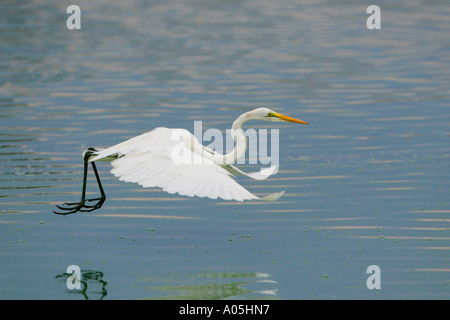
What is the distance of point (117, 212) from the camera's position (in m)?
11.6

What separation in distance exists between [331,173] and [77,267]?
4947 mm

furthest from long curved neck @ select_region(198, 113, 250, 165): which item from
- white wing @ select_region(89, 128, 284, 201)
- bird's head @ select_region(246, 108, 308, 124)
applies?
white wing @ select_region(89, 128, 284, 201)

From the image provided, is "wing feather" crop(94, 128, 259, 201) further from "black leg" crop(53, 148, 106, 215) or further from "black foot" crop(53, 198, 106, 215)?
"black foot" crop(53, 198, 106, 215)

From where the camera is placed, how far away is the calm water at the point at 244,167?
923 cm

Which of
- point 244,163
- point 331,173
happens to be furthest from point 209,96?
point 331,173

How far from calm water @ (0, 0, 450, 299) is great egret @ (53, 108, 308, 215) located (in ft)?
2.82

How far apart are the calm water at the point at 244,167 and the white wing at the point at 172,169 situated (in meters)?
0.94

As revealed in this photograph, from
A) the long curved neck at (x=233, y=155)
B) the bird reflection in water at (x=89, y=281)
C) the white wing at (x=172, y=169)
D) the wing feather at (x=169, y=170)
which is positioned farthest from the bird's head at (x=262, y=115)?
the bird reflection in water at (x=89, y=281)

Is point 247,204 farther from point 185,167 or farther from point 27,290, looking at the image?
point 27,290

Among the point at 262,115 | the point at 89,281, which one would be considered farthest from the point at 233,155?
the point at 89,281

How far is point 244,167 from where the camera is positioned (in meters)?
14.0

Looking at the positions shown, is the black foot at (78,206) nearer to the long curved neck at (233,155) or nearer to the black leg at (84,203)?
the black leg at (84,203)

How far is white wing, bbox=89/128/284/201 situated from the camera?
28.7ft

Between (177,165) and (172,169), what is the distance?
0.28ft
